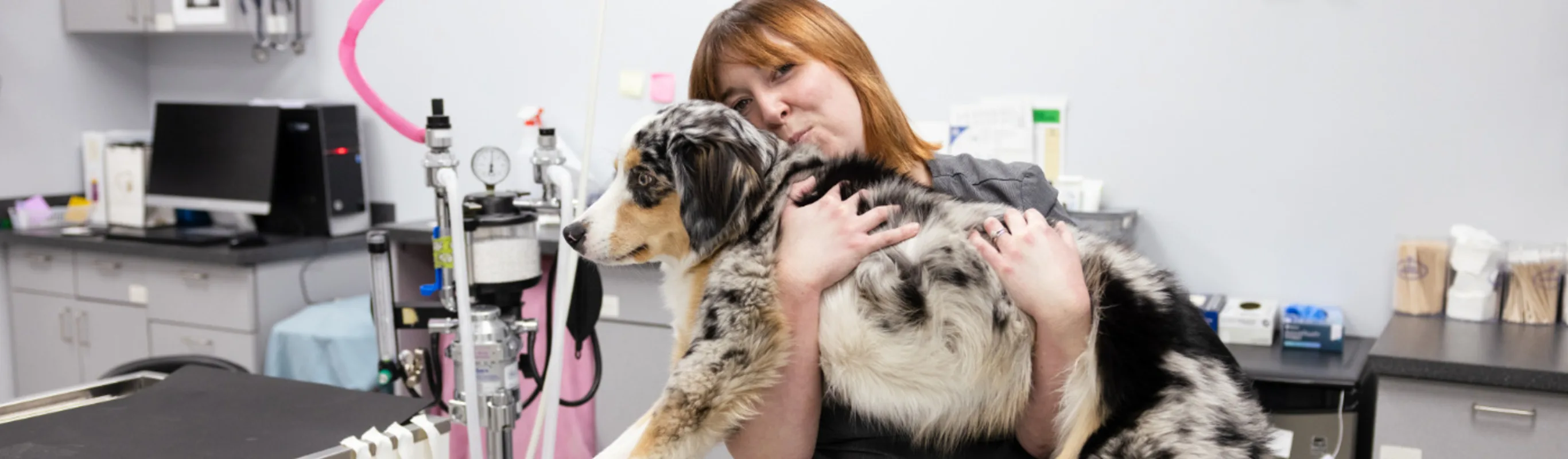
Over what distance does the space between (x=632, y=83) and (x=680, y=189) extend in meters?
2.70

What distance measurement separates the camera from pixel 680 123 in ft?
4.98

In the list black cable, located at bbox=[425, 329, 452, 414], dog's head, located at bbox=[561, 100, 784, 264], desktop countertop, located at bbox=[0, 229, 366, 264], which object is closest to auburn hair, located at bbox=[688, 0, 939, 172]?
dog's head, located at bbox=[561, 100, 784, 264]

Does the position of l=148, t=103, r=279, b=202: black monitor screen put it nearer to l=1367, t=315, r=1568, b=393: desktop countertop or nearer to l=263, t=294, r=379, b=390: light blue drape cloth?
l=263, t=294, r=379, b=390: light blue drape cloth

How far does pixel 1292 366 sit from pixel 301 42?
437cm

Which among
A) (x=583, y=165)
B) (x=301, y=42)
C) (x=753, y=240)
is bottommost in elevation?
(x=753, y=240)

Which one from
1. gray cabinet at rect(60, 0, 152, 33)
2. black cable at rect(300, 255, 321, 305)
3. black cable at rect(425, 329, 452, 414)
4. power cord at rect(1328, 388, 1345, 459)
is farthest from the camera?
gray cabinet at rect(60, 0, 152, 33)

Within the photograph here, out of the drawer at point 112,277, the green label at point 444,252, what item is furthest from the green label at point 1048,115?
the drawer at point 112,277

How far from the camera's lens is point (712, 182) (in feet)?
4.84

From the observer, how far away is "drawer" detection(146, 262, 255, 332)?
4.07 meters

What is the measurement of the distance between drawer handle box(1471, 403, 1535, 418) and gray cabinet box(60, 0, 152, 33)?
5.29 meters

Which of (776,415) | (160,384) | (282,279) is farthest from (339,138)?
(776,415)

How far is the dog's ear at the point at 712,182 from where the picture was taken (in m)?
1.48

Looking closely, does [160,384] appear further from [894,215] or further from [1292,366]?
[1292,366]

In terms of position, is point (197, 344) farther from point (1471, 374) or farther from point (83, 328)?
point (1471, 374)
